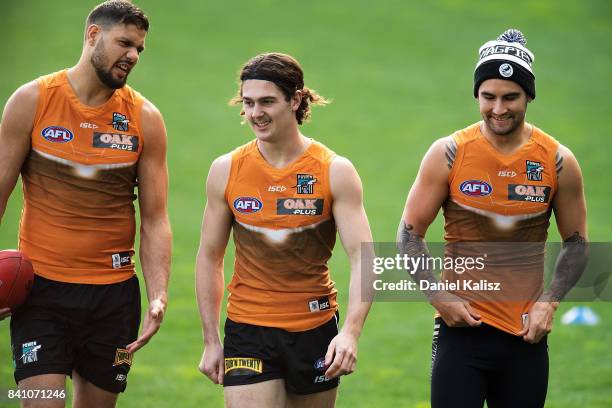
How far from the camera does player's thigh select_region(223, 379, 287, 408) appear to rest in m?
6.76

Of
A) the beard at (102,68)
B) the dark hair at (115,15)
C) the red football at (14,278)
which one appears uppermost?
the dark hair at (115,15)

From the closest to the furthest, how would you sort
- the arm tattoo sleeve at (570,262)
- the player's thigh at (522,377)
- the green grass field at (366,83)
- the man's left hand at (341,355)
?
the man's left hand at (341,355) → the player's thigh at (522,377) → the arm tattoo sleeve at (570,262) → the green grass field at (366,83)

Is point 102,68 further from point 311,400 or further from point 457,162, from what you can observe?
point 311,400

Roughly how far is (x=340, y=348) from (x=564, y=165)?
171 centimetres

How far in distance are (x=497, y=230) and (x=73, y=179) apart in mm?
2550

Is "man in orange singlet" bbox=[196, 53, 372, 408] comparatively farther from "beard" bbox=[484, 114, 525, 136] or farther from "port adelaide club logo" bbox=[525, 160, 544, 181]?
"port adelaide club logo" bbox=[525, 160, 544, 181]

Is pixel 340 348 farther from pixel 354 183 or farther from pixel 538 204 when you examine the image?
pixel 538 204

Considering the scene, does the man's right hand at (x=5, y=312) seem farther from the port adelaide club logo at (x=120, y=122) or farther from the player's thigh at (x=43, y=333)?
the port adelaide club logo at (x=120, y=122)

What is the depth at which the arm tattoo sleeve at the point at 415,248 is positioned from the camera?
7.07 m

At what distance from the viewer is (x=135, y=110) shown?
7402 millimetres

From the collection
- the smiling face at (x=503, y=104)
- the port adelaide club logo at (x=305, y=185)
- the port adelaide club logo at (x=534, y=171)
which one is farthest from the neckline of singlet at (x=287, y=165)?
the port adelaide club logo at (x=534, y=171)

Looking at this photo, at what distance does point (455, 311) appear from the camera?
691 centimetres

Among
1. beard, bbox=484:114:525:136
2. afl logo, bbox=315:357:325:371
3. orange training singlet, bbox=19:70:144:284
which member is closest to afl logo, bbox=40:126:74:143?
orange training singlet, bbox=19:70:144:284

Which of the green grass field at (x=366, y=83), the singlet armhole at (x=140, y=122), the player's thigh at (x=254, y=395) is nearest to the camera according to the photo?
the player's thigh at (x=254, y=395)
